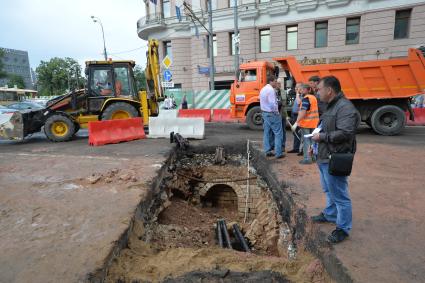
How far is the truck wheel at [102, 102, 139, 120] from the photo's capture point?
916 cm

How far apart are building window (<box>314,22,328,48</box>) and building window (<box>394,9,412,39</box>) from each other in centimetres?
392

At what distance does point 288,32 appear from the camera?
1945 cm

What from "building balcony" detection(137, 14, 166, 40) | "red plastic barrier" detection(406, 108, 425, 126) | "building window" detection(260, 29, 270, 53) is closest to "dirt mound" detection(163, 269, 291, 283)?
"red plastic barrier" detection(406, 108, 425, 126)

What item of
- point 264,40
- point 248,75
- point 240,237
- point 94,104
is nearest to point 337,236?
point 240,237

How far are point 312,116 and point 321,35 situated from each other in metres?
15.7

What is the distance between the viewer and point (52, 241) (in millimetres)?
3070

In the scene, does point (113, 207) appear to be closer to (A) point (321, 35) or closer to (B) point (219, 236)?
(B) point (219, 236)

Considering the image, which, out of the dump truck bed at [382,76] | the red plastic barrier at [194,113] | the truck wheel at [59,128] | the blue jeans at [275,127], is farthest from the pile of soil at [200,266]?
the red plastic barrier at [194,113]

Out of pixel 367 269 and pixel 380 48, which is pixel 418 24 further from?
pixel 367 269

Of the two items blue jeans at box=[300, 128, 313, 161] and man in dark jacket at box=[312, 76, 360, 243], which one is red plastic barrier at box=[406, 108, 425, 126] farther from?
man in dark jacket at box=[312, 76, 360, 243]

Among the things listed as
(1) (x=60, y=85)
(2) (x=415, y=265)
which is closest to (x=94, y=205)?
(2) (x=415, y=265)

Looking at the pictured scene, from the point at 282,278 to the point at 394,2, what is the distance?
64.6 ft

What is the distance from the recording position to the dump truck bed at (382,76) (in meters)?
8.53

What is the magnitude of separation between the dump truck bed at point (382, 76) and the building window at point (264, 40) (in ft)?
38.2
